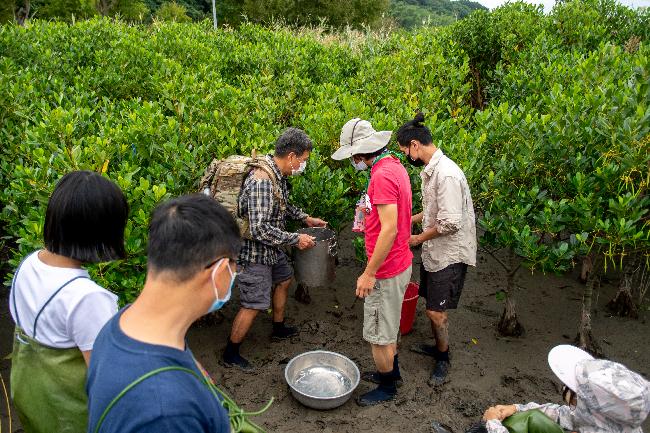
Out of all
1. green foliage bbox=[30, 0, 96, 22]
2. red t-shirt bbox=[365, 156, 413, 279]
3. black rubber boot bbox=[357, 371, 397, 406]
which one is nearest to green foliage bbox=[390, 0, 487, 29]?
green foliage bbox=[30, 0, 96, 22]

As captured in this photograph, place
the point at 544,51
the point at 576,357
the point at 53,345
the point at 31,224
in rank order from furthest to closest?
1. the point at 544,51
2. the point at 31,224
3. the point at 576,357
4. the point at 53,345

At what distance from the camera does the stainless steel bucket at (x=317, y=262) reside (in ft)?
14.4

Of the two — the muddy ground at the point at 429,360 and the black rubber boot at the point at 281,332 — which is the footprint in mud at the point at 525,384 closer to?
the muddy ground at the point at 429,360

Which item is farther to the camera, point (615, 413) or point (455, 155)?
point (455, 155)

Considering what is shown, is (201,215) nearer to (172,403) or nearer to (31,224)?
(172,403)

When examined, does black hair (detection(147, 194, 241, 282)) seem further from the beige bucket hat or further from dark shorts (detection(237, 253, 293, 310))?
dark shorts (detection(237, 253, 293, 310))

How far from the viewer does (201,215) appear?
5.34 feet

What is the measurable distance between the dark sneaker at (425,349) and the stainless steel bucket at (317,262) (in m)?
1.16

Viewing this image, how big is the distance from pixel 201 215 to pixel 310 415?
295 cm

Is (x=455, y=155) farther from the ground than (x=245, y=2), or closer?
closer

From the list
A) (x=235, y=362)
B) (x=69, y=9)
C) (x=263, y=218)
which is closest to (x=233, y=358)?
(x=235, y=362)

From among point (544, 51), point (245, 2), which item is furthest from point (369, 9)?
point (544, 51)

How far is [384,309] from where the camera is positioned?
3.92m

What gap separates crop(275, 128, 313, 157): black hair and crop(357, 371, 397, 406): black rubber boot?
79.4 inches
